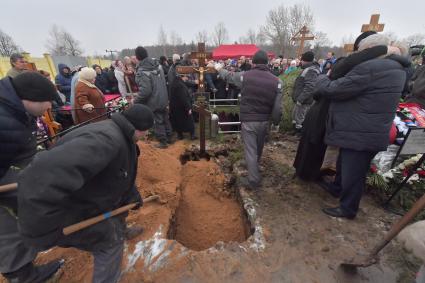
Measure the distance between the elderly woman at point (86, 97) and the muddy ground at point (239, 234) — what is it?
1.20 meters

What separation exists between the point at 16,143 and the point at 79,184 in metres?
1.02

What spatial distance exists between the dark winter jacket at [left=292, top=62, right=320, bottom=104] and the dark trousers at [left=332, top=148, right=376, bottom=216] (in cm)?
236

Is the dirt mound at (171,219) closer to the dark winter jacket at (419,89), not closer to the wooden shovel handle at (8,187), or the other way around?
the wooden shovel handle at (8,187)

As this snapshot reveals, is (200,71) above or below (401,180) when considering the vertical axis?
above

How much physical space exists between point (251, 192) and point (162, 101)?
290 cm

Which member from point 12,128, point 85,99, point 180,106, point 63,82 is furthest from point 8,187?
point 63,82

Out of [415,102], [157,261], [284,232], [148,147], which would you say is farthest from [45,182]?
[415,102]

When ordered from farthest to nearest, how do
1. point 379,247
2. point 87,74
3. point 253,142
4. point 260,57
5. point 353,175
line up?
point 87,74
point 253,142
point 260,57
point 353,175
point 379,247

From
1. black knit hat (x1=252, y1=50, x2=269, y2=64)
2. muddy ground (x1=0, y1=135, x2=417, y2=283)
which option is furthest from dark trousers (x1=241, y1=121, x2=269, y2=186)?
black knit hat (x1=252, y1=50, x2=269, y2=64)

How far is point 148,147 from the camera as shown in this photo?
190 inches

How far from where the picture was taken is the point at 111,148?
160cm

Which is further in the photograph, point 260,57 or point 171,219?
point 260,57

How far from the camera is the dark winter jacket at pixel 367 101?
7.84ft

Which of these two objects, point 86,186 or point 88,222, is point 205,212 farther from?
point 86,186
